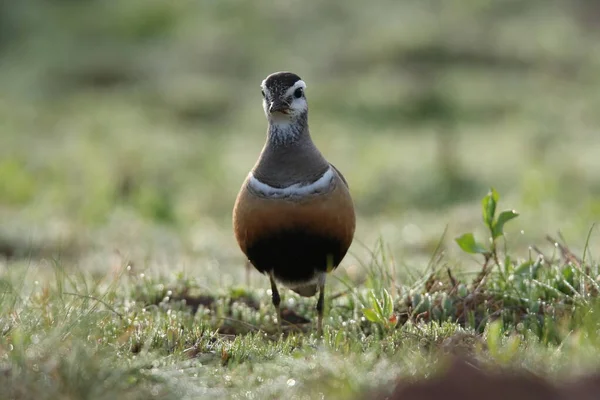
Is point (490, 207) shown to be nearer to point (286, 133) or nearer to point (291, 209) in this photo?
point (291, 209)

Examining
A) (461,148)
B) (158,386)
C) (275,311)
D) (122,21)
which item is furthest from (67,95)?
(158,386)

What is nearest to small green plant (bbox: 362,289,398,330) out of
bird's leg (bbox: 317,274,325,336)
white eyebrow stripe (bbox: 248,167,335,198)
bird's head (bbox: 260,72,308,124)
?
bird's leg (bbox: 317,274,325,336)

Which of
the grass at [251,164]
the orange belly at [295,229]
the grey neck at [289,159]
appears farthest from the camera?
the grey neck at [289,159]

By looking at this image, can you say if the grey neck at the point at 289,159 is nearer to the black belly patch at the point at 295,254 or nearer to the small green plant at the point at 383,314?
the black belly patch at the point at 295,254

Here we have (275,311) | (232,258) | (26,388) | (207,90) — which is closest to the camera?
(26,388)

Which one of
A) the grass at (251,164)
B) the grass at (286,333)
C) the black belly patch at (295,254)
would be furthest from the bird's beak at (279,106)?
the grass at (286,333)

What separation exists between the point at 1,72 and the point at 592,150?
12100 millimetres

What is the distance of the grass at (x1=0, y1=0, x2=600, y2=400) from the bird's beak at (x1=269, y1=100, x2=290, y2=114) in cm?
89

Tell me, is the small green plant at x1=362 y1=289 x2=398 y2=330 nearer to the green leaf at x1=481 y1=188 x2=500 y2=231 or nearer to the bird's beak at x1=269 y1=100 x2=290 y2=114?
the green leaf at x1=481 y1=188 x2=500 y2=231

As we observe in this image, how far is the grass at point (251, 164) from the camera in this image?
12.2 feet

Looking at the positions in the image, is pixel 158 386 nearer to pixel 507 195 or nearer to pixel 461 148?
pixel 507 195

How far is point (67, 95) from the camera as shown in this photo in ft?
57.3

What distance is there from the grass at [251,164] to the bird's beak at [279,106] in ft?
2.91

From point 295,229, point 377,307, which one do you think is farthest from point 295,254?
point 377,307
